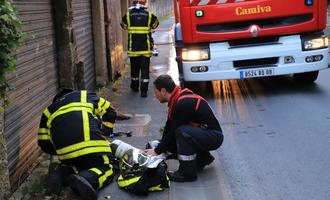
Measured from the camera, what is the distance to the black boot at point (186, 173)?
17.2ft

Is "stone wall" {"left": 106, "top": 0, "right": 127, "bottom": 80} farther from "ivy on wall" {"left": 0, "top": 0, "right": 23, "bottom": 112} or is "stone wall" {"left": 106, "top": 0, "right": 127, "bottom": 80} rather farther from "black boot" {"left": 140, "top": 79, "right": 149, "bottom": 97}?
"ivy on wall" {"left": 0, "top": 0, "right": 23, "bottom": 112}

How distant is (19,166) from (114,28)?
7.84 m

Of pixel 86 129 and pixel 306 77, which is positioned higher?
pixel 86 129

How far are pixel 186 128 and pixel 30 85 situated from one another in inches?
73.8

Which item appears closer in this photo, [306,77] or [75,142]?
[75,142]

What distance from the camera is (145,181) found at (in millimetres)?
4848

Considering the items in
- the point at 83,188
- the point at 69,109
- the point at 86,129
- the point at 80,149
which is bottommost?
the point at 83,188

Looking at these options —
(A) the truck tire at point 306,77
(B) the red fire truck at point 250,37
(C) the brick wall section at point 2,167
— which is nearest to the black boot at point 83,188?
(C) the brick wall section at point 2,167

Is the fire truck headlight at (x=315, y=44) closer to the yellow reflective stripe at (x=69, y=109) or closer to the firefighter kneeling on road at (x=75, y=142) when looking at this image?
the firefighter kneeling on road at (x=75, y=142)

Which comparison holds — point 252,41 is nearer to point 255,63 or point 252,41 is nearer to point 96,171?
point 255,63

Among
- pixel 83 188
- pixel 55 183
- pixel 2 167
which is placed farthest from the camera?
pixel 55 183

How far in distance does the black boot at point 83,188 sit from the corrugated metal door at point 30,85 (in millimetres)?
825

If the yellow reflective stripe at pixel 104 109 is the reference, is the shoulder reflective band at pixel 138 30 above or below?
above

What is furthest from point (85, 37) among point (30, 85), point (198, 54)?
point (30, 85)
